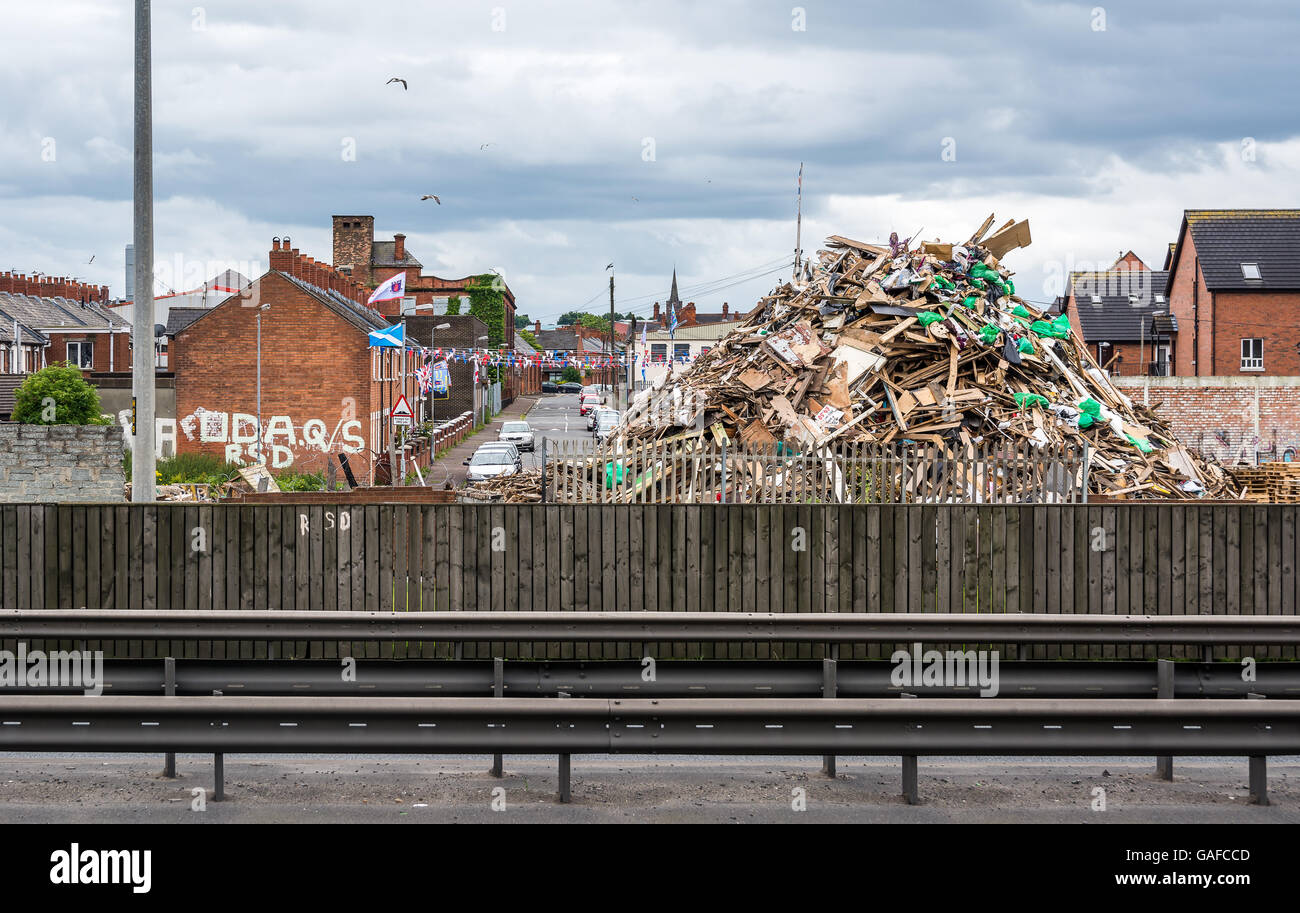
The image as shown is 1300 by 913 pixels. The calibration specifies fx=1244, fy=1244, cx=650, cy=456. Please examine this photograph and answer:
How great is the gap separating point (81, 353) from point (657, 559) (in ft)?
228

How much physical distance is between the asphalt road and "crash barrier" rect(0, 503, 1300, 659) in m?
4.20

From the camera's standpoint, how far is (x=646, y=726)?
6820 mm

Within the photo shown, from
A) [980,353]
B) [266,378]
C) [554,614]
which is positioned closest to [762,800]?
[554,614]

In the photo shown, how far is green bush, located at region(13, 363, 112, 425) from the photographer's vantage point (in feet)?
118

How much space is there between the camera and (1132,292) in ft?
228

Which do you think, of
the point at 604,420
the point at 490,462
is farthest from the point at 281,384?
the point at 604,420

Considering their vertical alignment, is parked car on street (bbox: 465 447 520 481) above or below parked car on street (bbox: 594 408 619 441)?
below

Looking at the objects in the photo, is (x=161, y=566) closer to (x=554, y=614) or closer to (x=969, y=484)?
(x=554, y=614)

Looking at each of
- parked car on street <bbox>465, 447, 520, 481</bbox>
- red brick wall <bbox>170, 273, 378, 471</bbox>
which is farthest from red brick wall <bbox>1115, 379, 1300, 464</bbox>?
red brick wall <bbox>170, 273, 378, 471</bbox>

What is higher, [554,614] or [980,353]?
[980,353]

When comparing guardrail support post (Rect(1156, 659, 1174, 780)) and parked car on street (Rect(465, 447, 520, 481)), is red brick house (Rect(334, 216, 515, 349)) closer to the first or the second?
parked car on street (Rect(465, 447, 520, 481))

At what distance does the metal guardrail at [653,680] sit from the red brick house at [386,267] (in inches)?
2805

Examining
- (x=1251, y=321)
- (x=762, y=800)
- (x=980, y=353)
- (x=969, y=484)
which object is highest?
(x=1251, y=321)

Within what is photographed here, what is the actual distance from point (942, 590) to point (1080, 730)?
21.3 ft
